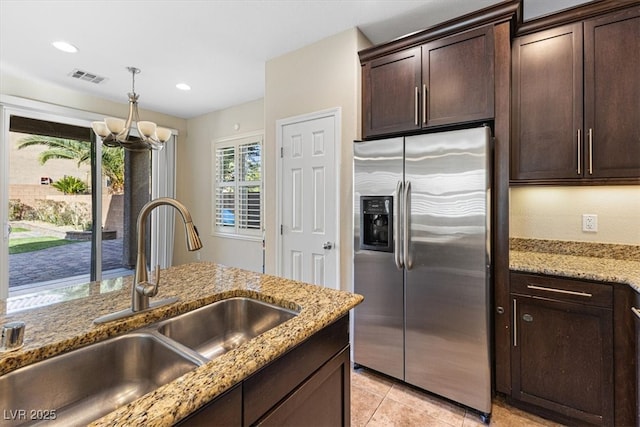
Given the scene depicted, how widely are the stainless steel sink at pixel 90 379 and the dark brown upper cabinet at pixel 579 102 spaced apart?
7.70ft

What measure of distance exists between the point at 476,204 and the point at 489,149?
1.11ft

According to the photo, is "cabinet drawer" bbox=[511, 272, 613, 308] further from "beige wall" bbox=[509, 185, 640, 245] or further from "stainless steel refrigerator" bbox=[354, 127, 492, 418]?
"beige wall" bbox=[509, 185, 640, 245]

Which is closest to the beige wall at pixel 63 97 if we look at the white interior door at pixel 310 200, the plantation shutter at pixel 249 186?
the plantation shutter at pixel 249 186

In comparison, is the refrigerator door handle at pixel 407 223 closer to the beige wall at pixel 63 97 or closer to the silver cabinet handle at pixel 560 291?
the silver cabinet handle at pixel 560 291

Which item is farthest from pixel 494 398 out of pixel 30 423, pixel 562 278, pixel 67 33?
pixel 67 33

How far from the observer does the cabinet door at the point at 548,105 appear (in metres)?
1.93

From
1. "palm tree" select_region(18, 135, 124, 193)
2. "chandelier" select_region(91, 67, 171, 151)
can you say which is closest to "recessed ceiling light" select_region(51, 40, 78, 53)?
"chandelier" select_region(91, 67, 171, 151)

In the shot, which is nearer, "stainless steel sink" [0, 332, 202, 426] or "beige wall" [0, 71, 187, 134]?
"stainless steel sink" [0, 332, 202, 426]

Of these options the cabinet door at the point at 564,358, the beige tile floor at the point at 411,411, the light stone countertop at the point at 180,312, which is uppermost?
the light stone countertop at the point at 180,312

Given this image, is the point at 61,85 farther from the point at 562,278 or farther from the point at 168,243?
the point at 562,278

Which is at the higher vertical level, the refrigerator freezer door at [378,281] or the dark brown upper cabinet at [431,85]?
the dark brown upper cabinet at [431,85]

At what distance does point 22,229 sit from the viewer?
356 cm

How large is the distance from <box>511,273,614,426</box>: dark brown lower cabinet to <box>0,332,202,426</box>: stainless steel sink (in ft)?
6.36

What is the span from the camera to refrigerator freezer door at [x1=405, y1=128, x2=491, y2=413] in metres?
1.82
